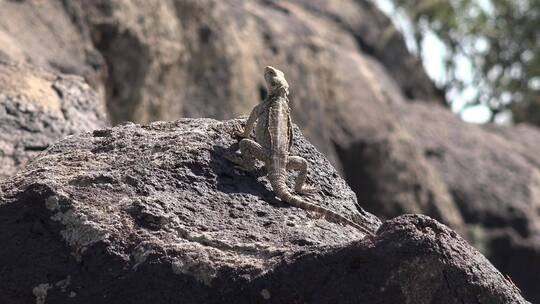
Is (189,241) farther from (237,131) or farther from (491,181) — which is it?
(491,181)

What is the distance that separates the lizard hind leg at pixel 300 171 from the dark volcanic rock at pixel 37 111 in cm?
214

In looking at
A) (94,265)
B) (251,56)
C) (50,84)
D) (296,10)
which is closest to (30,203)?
(94,265)

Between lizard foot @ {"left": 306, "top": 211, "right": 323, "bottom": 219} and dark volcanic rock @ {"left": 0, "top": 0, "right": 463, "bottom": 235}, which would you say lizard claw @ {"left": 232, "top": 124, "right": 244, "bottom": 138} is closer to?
lizard foot @ {"left": 306, "top": 211, "right": 323, "bottom": 219}

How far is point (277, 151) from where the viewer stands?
656 cm

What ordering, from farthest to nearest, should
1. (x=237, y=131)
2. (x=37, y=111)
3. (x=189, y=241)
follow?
1. (x=37, y=111)
2. (x=237, y=131)
3. (x=189, y=241)

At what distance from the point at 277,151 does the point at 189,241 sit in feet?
4.95

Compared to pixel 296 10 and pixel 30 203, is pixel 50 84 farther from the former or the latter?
pixel 296 10

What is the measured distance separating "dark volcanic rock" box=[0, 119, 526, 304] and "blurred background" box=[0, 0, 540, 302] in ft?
7.35

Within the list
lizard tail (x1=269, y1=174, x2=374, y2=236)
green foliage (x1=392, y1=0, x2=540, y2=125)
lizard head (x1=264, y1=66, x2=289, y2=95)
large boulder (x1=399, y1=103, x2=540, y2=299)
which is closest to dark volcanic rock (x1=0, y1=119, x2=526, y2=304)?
lizard tail (x1=269, y1=174, x2=374, y2=236)

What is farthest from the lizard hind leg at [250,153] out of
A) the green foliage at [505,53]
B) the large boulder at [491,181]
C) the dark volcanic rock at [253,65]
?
the green foliage at [505,53]

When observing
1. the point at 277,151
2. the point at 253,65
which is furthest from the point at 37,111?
the point at 253,65

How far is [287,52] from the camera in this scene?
16.2m

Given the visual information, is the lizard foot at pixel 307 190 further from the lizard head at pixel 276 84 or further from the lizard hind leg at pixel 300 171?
the lizard head at pixel 276 84

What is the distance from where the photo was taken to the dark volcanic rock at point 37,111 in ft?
26.1
